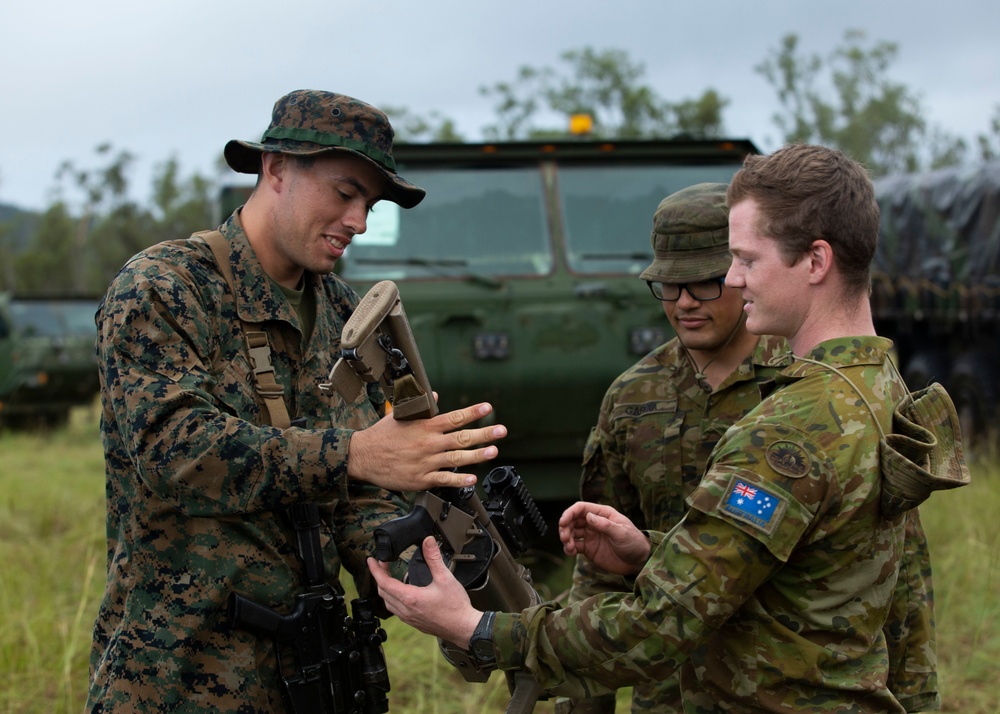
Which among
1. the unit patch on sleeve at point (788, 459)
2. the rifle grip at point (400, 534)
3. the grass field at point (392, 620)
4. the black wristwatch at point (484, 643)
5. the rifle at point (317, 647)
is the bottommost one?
the grass field at point (392, 620)

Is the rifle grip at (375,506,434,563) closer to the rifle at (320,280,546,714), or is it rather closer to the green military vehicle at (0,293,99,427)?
the rifle at (320,280,546,714)

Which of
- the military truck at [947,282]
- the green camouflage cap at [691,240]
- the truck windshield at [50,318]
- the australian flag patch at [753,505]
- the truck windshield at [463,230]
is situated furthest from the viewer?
the truck windshield at [50,318]

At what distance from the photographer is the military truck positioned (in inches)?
340

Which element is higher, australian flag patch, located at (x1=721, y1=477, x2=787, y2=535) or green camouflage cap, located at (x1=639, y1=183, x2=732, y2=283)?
green camouflage cap, located at (x1=639, y1=183, x2=732, y2=283)

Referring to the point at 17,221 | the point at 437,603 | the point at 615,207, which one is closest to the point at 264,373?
the point at 437,603

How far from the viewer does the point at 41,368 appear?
13.3 m

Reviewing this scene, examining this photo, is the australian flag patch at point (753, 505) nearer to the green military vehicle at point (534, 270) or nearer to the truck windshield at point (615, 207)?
the green military vehicle at point (534, 270)

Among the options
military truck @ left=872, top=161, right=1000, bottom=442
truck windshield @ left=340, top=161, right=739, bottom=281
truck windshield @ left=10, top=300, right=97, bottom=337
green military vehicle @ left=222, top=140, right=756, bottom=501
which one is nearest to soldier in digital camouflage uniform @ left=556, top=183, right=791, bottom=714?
green military vehicle @ left=222, top=140, right=756, bottom=501

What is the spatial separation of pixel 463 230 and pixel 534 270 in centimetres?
42

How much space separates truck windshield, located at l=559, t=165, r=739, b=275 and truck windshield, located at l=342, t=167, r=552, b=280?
0.16 metres

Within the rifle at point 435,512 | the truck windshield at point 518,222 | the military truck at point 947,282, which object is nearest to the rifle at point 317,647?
the rifle at point 435,512

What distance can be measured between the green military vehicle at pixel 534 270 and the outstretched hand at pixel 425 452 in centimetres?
308

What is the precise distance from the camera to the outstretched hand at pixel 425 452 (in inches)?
77.4

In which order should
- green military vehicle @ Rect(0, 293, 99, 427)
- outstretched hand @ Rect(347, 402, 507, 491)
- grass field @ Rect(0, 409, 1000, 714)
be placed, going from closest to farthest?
outstretched hand @ Rect(347, 402, 507, 491), grass field @ Rect(0, 409, 1000, 714), green military vehicle @ Rect(0, 293, 99, 427)
